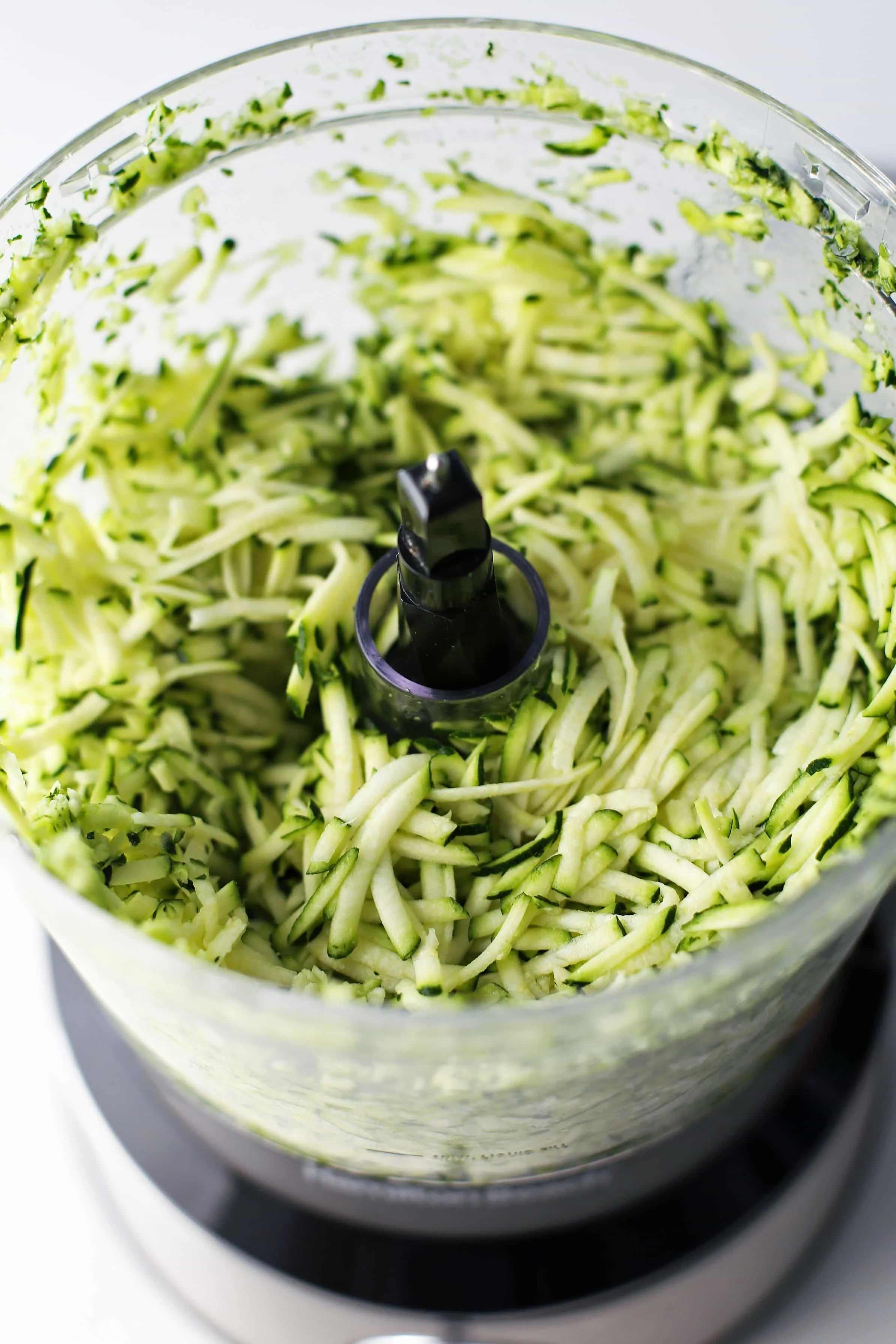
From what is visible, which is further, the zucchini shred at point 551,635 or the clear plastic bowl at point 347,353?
the zucchini shred at point 551,635

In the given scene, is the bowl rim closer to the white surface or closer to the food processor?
the food processor

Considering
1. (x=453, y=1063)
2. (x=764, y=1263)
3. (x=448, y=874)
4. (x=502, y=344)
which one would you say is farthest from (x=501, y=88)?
(x=764, y=1263)

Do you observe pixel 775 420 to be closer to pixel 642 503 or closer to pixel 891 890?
pixel 642 503

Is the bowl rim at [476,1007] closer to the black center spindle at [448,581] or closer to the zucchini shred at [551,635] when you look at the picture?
the zucchini shred at [551,635]

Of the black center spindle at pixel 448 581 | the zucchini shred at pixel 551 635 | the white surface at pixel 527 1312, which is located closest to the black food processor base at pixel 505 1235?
the white surface at pixel 527 1312

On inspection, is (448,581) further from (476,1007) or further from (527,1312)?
(527,1312)

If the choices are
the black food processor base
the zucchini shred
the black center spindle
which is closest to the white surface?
the black food processor base
